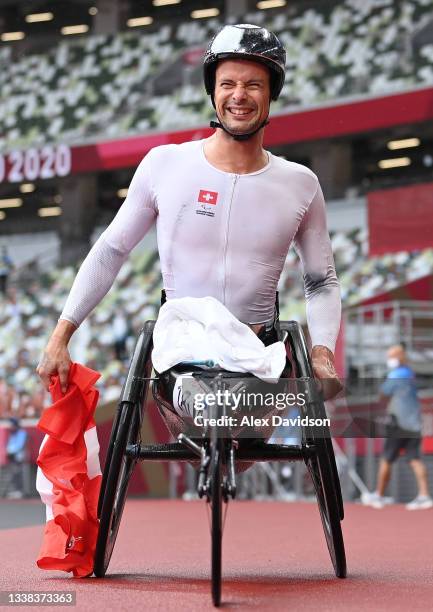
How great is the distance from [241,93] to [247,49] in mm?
134

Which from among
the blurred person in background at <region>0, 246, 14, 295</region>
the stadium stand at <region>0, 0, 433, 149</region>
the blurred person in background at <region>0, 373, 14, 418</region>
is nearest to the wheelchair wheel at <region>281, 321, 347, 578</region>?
the blurred person in background at <region>0, 373, 14, 418</region>

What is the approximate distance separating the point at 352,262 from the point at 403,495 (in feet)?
19.9

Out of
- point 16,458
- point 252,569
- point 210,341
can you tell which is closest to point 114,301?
point 16,458

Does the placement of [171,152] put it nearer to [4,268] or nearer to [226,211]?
[226,211]

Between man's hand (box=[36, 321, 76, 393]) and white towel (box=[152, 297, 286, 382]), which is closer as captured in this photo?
white towel (box=[152, 297, 286, 382])

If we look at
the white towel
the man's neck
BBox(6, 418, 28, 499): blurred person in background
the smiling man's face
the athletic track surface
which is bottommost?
BBox(6, 418, 28, 499): blurred person in background

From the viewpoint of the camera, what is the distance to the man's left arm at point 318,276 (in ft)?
11.8

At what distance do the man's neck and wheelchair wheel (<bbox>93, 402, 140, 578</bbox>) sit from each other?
0.81 metres

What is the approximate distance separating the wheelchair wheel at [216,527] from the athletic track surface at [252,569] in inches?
2.2

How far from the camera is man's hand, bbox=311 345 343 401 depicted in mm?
3375

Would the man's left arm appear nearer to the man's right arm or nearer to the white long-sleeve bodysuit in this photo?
the white long-sleeve bodysuit

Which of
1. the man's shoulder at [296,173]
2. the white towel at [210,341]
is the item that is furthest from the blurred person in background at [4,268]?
the white towel at [210,341]

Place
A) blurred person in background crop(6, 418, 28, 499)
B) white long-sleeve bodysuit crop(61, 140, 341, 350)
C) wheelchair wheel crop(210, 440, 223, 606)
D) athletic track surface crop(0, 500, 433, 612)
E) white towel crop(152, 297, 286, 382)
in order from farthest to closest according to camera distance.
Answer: blurred person in background crop(6, 418, 28, 499) → white long-sleeve bodysuit crop(61, 140, 341, 350) → white towel crop(152, 297, 286, 382) → athletic track surface crop(0, 500, 433, 612) → wheelchair wheel crop(210, 440, 223, 606)

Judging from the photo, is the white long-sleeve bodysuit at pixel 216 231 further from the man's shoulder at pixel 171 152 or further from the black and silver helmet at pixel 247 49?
the black and silver helmet at pixel 247 49
